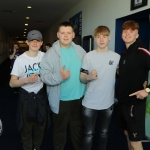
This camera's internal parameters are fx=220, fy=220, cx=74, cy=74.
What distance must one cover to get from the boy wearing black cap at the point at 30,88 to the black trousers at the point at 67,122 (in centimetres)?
15

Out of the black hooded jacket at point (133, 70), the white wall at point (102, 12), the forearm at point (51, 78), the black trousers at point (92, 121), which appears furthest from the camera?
the white wall at point (102, 12)

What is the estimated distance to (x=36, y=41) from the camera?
6.67 ft

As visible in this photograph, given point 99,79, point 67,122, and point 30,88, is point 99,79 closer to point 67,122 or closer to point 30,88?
point 67,122

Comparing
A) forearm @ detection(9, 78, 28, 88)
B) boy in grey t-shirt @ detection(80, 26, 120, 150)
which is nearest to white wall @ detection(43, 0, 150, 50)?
boy in grey t-shirt @ detection(80, 26, 120, 150)

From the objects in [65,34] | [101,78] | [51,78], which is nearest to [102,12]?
[65,34]

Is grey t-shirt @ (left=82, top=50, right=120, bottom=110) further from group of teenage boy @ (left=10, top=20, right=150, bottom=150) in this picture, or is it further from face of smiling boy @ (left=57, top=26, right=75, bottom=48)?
face of smiling boy @ (left=57, top=26, right=75, bottom=48)

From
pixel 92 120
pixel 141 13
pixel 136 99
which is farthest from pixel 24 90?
pixel 141 13

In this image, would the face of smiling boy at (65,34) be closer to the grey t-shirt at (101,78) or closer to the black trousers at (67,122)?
the grey t-shirt at (101,78)

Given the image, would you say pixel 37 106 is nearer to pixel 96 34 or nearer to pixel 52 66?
pixel 52 66

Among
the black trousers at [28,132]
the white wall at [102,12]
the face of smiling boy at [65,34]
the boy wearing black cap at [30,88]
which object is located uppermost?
the white wall at [102,12]

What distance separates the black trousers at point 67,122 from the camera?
6.64 feet

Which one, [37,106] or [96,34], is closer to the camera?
[96,34]

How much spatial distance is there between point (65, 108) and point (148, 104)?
1.31 metres

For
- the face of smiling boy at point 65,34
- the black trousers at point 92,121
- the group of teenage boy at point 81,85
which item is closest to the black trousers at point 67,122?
the group of teenage boy at point 81,85
